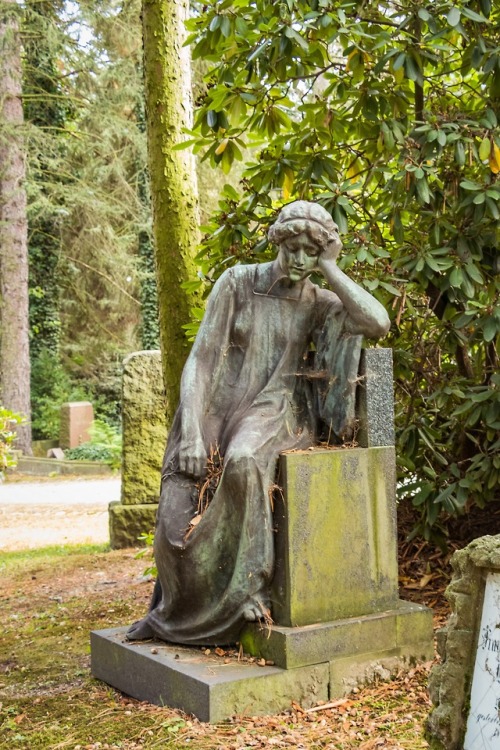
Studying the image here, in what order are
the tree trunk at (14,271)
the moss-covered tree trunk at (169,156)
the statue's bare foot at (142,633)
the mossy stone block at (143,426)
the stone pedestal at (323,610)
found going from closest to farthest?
the stone pedestal at (323,610) < the statue's bare foot at (142,633) < the moss-covered tree trunk at (169,156) < the mossy stone block at (143,426) < the tree trunk at (14,271)

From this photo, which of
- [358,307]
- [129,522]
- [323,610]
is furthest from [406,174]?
[129,522]

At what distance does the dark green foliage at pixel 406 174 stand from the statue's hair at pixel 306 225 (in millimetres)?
868

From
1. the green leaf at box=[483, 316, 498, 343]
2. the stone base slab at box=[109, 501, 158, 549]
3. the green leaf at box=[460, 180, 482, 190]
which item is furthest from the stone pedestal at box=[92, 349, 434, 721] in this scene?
the stone base slab at box=[109, 501, 158, 549]

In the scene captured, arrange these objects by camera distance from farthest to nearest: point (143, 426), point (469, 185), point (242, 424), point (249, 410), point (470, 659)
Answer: point (143, 426) → point (469, 185) → point (249, 410) → point (242, 424) → point (470, 659)

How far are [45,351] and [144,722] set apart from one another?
2114cm

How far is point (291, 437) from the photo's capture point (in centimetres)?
431

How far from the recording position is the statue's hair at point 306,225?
14.0 ft

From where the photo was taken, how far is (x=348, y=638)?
4117mm

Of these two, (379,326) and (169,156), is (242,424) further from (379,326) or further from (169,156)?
(169,156)

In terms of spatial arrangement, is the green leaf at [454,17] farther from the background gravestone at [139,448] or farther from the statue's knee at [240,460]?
the background gravestone at [139,448]

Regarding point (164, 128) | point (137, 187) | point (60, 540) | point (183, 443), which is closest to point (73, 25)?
point (137, 187)

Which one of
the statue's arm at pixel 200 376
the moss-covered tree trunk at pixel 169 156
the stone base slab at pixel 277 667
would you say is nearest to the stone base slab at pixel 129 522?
the moss-covered tree trunk at pixel 169 156

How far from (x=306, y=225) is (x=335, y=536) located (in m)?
1.40

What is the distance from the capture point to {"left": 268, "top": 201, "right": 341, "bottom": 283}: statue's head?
14.0 feet
